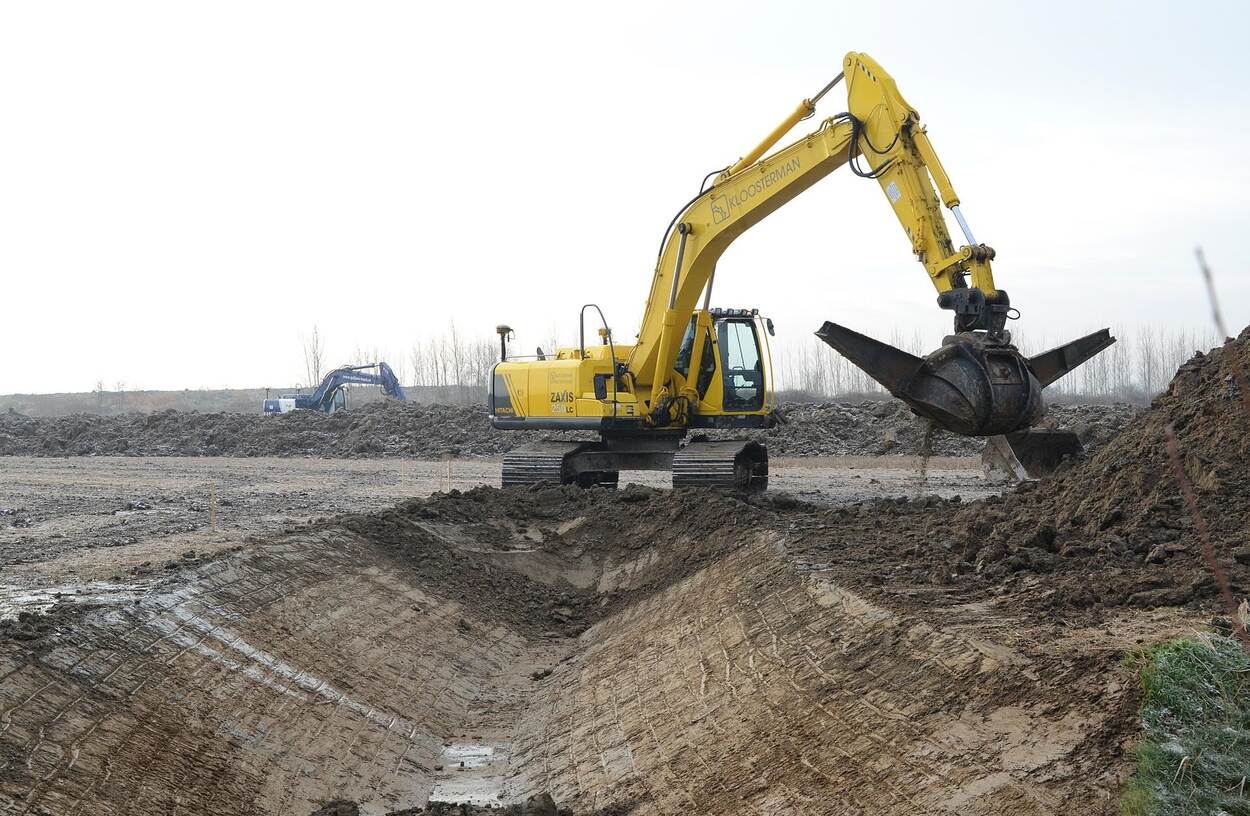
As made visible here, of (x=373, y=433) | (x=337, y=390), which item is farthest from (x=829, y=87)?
(x=337, y=390)

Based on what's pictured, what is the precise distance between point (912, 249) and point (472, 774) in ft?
24.1

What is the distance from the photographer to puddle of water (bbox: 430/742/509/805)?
7.71 metres

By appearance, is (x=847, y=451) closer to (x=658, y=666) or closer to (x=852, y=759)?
(x=658, y=666)

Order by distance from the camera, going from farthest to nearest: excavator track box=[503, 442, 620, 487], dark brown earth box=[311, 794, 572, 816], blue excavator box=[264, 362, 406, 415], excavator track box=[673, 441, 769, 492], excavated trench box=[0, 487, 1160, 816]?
blue excavator box=[264, 362, 406, 415] < excavator track box=[503, 442, 620, 487] < excavator track box=[673, 441, 769, 492] < dark brown earth box=[311, 794, 572, 816] < excavated trench box=[0, 487, 1160, 816]

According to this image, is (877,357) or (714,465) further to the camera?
(714,465)

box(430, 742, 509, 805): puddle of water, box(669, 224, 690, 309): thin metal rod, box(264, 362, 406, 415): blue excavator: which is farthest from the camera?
box(264, 362, 406, 415): blue excavator

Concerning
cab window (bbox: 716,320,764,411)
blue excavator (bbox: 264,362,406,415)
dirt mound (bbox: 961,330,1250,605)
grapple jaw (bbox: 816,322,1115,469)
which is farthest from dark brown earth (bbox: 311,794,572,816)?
blue excavator (bbox: 264,362,406,415)

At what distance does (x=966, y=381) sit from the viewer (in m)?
11.6

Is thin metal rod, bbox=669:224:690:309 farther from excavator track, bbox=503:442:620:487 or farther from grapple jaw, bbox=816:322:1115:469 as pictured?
grapple jaw, bbox=816:322:1115:469

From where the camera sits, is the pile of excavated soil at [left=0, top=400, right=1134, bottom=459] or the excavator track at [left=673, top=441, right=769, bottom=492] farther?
the pile of excavated soil at [left=0, top=400, right=1134, bottom=459]

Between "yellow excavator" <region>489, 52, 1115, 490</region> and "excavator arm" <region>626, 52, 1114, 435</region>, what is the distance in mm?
18

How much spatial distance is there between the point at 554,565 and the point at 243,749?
728 cm

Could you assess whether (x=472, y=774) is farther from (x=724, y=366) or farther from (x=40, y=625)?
(x=724, y=366)

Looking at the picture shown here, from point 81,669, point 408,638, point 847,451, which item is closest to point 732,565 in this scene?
point 408,638
